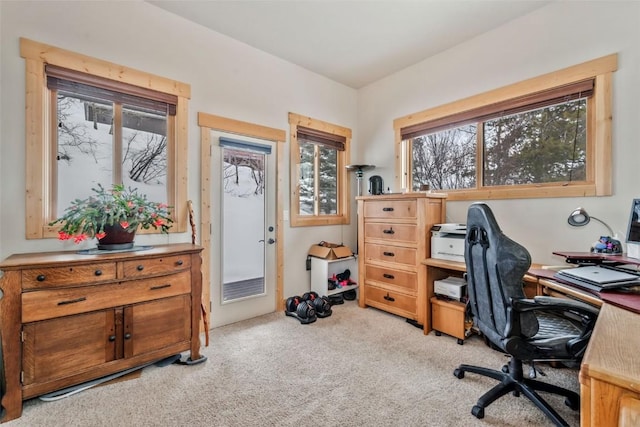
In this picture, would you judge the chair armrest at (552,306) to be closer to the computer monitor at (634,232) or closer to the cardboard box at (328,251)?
the computer monitor at (634,232)

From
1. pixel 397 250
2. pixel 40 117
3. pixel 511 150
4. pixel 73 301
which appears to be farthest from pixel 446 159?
pixel 40 117

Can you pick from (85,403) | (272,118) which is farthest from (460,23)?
(85,403)

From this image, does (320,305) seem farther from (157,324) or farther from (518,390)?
(518,390)

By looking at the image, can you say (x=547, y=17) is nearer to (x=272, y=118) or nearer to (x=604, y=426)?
(x=272, y=118)

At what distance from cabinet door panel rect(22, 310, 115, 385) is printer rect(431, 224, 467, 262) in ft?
9.03

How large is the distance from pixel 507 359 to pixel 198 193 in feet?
10.1

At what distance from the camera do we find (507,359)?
235cm

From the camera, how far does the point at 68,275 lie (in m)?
1.86

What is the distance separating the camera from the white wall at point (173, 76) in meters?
2.09

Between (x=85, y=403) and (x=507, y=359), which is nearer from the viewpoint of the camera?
(x=85, y=403)

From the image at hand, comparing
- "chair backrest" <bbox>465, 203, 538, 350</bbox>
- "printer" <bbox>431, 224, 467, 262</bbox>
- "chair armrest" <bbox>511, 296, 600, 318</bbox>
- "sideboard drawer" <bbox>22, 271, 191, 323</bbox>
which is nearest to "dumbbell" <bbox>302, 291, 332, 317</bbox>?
"printer" <bbox>431, 224, 467, 262</bbox>

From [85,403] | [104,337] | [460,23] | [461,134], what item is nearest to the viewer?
[85,403]

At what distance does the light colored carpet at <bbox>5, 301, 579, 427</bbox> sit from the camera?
1.70 meters

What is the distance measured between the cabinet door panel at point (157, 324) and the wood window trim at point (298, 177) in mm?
1654
